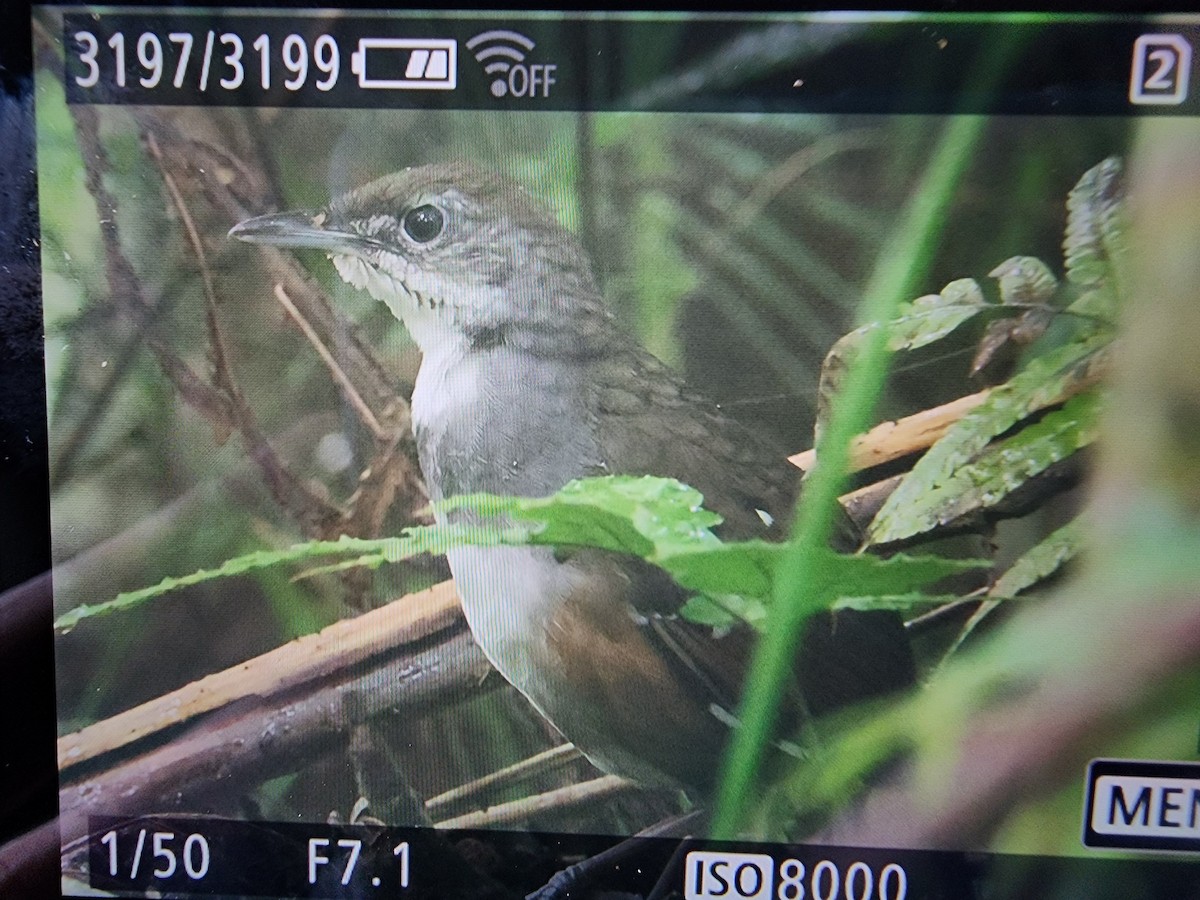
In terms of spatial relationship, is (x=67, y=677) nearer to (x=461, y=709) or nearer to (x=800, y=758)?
(x=461, y=709)

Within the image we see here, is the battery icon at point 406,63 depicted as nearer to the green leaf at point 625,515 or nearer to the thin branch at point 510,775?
the green leaf at point 625,515

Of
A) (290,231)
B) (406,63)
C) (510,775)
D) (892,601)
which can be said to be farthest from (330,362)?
(892,601)

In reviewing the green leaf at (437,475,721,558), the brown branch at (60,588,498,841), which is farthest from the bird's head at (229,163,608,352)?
the brown branch at (60,588,498,841)

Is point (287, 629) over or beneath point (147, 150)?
beneath

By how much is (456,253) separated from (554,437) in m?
0.16

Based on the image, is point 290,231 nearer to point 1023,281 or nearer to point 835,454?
point 835,454

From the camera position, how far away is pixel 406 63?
2.19ft

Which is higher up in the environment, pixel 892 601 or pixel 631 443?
pixel 631 443

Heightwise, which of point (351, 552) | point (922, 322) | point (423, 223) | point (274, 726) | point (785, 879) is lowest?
point (785, 879)

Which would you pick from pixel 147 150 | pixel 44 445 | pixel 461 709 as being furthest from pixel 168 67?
pixel 461 709

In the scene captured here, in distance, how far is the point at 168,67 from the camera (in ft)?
2.22

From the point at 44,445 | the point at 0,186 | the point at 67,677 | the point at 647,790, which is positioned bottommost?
the point at 647,790

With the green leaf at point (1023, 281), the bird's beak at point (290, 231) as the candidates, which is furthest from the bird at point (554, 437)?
the green leaf at point (1023, 281)

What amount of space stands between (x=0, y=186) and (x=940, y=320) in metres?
0.72
